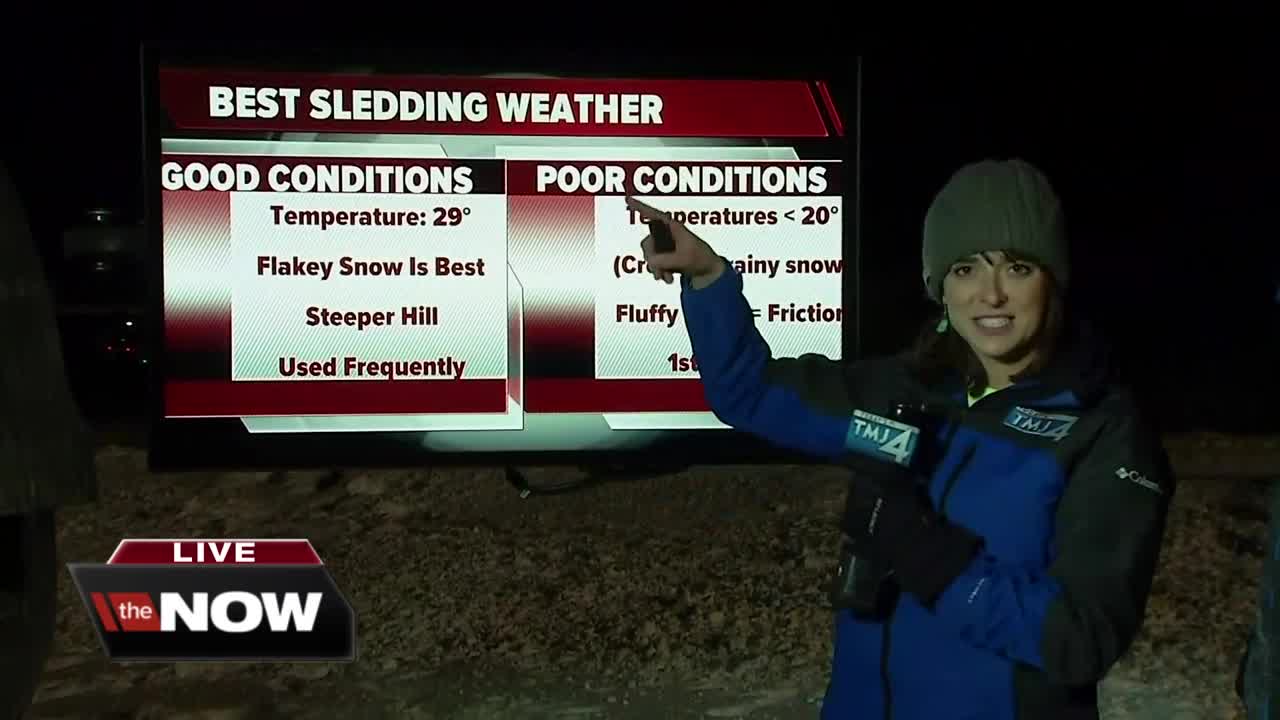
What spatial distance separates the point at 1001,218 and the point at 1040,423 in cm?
33

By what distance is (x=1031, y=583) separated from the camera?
79.5 inches

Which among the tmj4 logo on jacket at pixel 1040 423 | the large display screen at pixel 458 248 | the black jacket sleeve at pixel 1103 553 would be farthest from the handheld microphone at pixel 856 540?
the large display screen at pixel 458 248

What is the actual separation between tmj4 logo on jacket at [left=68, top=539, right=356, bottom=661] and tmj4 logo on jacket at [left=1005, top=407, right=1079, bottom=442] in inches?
121

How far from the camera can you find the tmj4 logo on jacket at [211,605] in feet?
15.7

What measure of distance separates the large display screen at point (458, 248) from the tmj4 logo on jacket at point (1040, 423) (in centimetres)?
351

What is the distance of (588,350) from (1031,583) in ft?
12.4

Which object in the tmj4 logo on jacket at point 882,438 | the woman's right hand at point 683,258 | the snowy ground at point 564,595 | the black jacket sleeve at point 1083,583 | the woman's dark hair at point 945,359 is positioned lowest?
the snowy ground at point 564,595

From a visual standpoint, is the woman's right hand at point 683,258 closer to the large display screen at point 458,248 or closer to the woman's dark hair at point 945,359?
the woman's dark hair at point 945,359

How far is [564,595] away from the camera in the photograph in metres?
5.94

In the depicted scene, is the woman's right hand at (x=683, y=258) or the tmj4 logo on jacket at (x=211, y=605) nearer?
the woman's right hand at (x=683, y=258)

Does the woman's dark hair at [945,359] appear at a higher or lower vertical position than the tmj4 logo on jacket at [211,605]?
higher

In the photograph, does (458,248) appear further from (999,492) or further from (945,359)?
(999,492)

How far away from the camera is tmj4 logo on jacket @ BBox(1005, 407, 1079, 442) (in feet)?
6.98

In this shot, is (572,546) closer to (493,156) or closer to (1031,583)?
(493,156)
